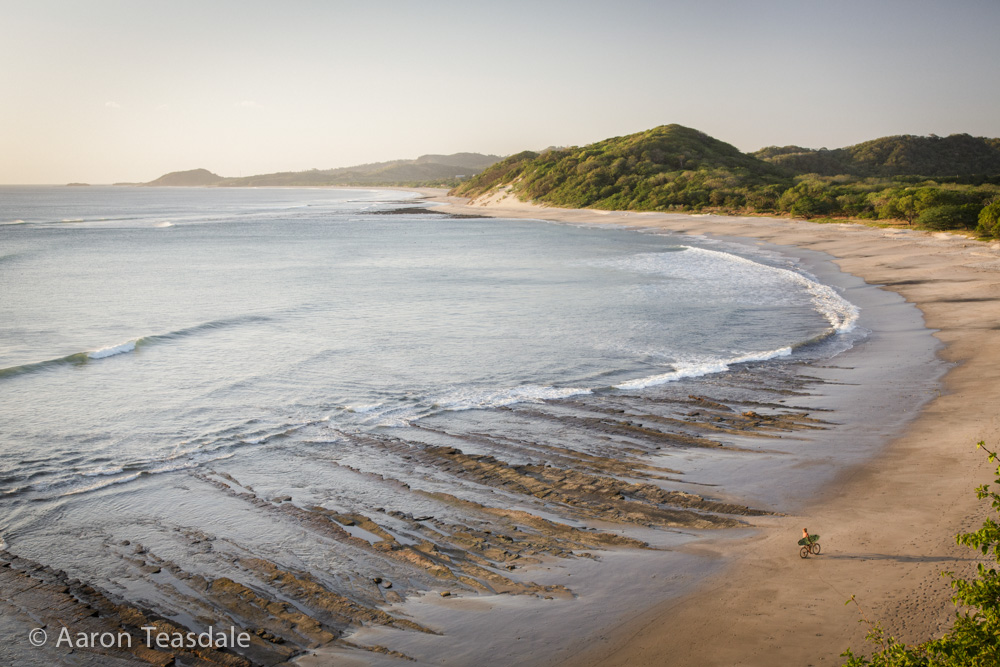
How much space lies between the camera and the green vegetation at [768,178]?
5153 centimetres

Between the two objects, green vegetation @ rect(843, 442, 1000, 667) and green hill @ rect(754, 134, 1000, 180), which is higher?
green hill @ rect(754, 134, 1000, 180)

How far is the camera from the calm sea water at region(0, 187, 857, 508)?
13609mm

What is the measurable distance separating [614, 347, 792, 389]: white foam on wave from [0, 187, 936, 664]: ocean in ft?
0.38

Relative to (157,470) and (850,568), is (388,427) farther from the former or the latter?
(850,568)

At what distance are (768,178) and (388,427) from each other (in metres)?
90.8

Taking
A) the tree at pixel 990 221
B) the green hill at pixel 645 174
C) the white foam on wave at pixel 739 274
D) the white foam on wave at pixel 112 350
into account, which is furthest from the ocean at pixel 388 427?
the green hill at pixel 645 174

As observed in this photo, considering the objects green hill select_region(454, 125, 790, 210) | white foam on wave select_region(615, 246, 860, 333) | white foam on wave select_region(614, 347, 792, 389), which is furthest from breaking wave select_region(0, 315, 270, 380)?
green hill select_region(454, 125, 790, 210)

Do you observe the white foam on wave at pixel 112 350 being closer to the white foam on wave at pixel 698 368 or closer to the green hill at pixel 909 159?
the white foam on wave at pixel 698 368

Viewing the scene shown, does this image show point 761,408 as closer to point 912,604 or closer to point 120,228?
point 912,604

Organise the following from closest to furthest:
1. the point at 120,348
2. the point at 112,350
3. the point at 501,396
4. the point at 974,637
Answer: the point at 974,637
the point at 501,396
the point at 112,350
the point at 120,348

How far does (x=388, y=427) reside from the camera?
13461mm

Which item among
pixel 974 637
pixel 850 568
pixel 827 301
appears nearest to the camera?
pixel 974 637

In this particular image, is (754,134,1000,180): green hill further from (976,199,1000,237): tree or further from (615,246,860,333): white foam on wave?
(615,246,860,333): white foam on wave

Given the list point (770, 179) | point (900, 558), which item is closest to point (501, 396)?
point (900, 558)
